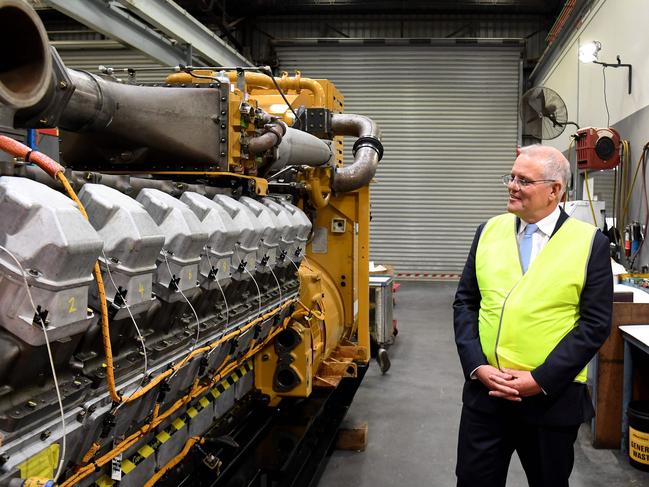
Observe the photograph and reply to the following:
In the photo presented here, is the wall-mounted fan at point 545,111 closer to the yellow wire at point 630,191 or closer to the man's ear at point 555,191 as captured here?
the yellow wire at point 630,191

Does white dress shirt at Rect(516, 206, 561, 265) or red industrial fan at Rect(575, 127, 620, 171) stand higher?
red industrial fan at Rect(575, 127, 620, 171)

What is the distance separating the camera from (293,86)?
468 centimetres

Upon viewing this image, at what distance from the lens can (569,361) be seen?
217 cm

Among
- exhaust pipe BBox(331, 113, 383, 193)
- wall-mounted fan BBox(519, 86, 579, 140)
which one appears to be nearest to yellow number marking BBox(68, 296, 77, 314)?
exhaust pipe BBox(331, 113, 383, 193)

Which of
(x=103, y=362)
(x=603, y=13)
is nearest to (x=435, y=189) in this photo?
(x=603, y=13)

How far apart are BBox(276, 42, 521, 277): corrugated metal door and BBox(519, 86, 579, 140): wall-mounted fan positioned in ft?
14.4

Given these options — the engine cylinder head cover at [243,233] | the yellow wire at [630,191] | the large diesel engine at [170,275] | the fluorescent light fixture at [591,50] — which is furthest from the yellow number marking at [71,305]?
the fluorescent light fixture at [591,50]

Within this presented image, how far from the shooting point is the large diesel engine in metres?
1.41

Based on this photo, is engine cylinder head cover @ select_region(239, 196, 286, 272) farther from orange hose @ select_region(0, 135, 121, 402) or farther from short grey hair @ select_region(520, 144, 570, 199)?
orange hose @ select_region(0, 135, 121, 402)

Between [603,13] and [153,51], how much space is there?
211 inches

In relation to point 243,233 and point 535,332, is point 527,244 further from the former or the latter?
point 243,233

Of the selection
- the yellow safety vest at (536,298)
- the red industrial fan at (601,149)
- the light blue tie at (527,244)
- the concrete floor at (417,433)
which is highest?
the red industrial fan at (601,149)

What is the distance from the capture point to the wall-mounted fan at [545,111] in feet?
25.1

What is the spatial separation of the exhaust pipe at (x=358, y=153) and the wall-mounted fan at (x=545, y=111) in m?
3.85
